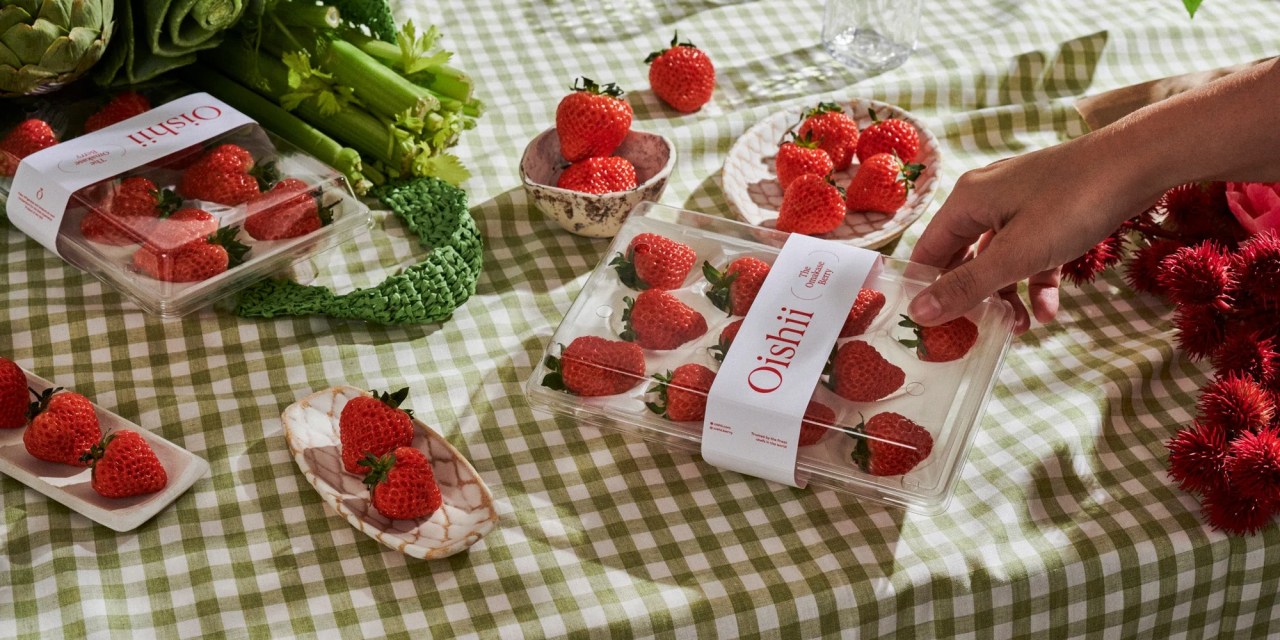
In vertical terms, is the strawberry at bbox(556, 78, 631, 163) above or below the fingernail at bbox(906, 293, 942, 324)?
below

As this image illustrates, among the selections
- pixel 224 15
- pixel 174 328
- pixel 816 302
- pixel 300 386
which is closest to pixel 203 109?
pixel 224 15

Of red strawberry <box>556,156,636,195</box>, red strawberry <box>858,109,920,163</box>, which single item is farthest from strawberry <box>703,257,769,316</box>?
red strawberry <box>858,109,920,163</box>

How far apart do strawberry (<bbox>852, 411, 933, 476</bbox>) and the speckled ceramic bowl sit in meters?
0.40

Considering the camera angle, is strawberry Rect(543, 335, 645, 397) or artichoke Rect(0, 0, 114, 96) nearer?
strawberry Rect(543, 335, 645, 397)

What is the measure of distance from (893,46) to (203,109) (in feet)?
2.93

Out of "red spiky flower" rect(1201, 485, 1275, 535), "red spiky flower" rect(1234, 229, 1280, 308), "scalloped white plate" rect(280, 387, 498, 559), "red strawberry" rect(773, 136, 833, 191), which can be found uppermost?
"red spiky flower" rect(1234, 229, 1280, 308)

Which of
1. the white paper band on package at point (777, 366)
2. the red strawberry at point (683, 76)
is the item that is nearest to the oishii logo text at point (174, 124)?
the red strawberry at point (683, 76)

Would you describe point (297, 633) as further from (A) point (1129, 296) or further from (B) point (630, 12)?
(B) point (630, 12)

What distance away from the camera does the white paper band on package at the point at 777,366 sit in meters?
0.90

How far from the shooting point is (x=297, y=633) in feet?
2.82

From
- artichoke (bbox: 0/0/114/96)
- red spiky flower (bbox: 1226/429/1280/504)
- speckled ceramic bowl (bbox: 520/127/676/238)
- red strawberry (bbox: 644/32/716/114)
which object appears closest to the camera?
red spiky flower (bbox: 1226/429/1280/504)

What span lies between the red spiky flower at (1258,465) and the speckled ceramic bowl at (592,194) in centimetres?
60

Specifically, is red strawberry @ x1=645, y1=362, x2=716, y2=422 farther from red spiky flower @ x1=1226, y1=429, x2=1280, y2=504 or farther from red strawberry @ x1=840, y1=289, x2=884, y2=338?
red spiky flower @ x1=1226, y1=429, x2=1280, y2=504

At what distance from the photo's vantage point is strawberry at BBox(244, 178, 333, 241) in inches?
44.4
